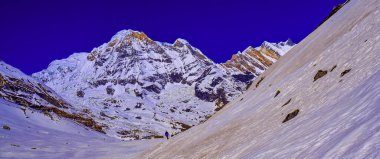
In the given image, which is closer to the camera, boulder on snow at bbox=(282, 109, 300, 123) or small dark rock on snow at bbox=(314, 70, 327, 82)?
boulder on snow at bbox=(282, 109, 300, 123)

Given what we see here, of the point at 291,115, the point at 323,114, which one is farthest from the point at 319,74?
the point at 323,114

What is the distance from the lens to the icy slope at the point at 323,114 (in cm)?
1176

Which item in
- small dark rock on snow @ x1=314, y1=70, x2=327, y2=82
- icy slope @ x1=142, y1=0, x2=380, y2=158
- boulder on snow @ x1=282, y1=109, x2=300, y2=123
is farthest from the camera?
small dark rock on snow @ x1=314, y1=70, x2=327, y2=82

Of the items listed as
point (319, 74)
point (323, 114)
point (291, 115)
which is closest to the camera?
point (323, 114)

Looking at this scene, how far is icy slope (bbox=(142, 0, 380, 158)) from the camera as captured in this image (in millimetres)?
11758

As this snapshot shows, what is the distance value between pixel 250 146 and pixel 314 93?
561cm

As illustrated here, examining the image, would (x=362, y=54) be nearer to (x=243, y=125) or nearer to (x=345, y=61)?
(x=345, y=61)

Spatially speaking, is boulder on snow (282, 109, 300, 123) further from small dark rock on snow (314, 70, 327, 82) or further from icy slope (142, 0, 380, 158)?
small dark rock on snow (314, 70, 327, 82)

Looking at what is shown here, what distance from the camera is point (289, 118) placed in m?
21.6

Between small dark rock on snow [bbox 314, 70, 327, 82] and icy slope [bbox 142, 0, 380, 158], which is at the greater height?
small dark rock on snow [bbox 314, 70, 327, 82]

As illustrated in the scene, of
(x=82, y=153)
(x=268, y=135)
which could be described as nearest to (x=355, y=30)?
(x=268, y=135)

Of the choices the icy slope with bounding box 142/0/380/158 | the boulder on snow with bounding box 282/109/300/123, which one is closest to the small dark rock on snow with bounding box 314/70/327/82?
the icy slope with bounding box 142/0/380/158

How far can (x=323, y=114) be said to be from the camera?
676 inches

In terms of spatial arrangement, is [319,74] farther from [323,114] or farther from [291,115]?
[323,114]
